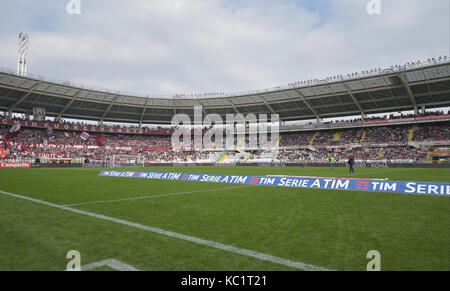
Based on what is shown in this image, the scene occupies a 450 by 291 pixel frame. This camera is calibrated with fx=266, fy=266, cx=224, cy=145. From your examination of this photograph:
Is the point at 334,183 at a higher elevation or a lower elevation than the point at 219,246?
higher

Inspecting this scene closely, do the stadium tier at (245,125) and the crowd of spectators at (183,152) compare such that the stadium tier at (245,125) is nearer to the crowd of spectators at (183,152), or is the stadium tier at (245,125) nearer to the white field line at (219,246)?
the crowd of spectators at (183,152)

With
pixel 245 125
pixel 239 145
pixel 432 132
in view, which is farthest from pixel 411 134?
pixel 239 145

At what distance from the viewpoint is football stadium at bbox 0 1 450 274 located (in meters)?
3.97

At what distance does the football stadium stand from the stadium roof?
0.31m

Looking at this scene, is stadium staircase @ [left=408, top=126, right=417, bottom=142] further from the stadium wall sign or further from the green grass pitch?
the green grass pitch

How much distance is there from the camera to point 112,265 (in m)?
3.41

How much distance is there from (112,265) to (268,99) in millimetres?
53305

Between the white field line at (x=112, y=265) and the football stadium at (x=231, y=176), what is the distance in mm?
25

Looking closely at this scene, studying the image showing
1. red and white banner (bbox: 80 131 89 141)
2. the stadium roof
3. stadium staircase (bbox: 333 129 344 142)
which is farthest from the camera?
red and white banner (bbox: 80 131 89 141)

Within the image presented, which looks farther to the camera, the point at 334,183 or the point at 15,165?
the point at 15,165

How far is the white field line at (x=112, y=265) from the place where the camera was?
130 inches

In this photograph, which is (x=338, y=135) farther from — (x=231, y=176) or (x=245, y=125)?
(x=231, y=176)

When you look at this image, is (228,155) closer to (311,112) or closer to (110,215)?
(311,112)

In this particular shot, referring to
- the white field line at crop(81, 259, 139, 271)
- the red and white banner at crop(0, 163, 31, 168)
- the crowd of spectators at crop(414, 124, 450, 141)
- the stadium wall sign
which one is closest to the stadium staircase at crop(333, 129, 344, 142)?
the crowd of spectators at crop(414, 124, 450, 141)
